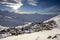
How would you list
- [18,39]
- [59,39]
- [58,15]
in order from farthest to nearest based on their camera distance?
[58,15] → [18,39] → [59,39]

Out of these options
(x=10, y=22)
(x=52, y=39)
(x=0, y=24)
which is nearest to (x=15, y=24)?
(x=10, y=22)

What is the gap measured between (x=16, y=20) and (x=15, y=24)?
520 millimetres

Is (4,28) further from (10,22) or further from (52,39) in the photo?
(52,39)

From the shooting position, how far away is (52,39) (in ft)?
25.6

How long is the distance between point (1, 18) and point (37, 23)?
3.14m

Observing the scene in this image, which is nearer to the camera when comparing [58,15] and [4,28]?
[4,28]

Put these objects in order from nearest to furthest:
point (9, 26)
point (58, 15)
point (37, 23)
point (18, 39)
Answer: point (18, 39), point (9, 26), point (37, 23), point (58, 15)

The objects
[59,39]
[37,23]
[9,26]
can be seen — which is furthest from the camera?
[37,23]

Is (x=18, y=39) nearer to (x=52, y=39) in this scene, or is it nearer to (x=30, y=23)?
(x=52, y=39)

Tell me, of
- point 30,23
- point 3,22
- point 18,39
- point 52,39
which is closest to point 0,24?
point 3,22

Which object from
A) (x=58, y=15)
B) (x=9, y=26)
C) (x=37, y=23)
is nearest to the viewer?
(x=9, y=26)

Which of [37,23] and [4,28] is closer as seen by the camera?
[4,28]

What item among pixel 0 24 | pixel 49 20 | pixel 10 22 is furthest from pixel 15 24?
pixel 49 20

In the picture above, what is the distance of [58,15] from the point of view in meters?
14.3
